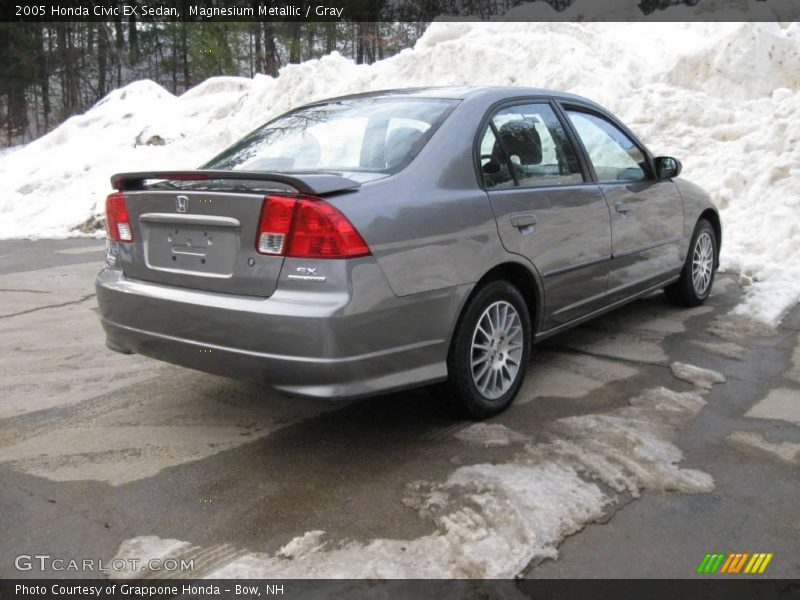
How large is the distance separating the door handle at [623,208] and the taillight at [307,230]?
224 centimetres

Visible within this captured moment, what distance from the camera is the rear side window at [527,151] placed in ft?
12.3

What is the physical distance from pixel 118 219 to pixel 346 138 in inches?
47.0

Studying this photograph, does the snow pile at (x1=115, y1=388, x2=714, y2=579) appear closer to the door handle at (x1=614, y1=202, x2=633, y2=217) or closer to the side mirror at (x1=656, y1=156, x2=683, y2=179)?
the door handle at (x1=614, y1=202, x2=633, y2=217)

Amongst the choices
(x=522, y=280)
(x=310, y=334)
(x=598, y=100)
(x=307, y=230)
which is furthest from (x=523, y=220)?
(x=598, y=100)

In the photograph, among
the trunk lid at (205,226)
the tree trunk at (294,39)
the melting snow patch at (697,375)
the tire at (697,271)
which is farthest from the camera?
the tree trunk at (294,39)

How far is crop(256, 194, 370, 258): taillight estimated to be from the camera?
2.87m

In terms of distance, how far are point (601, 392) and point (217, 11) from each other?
94.8ft

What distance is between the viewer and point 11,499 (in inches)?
115

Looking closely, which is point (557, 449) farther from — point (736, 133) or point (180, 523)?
point (736, 133)

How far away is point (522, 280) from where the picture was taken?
388 centimetres

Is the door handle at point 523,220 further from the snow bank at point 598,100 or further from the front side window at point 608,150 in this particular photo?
the snow bank at point 598,100

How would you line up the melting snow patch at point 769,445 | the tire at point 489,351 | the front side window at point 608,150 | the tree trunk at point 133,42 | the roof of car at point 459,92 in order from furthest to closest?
the tree trunk at point 133,42 < the front side window at point 608,150 < the roof of car at point 459,92 < the tire at point 489,351 < the melting snow patch at point 769,445

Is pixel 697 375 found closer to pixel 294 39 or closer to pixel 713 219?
pixel 713 219

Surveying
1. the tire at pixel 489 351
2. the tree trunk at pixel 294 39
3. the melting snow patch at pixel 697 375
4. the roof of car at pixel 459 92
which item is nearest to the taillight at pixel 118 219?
the roof of car at pixel 459 92
